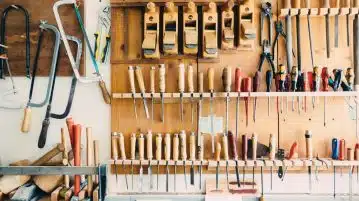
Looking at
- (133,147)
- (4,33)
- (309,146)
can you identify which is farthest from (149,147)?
(4,33)

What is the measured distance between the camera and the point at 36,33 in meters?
2.89

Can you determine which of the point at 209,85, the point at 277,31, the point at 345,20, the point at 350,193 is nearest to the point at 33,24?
the point at 209,85

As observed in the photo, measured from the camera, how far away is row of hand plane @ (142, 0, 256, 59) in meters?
2.63

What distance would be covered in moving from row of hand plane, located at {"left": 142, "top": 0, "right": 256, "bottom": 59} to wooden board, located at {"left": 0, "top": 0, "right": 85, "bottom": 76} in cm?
61

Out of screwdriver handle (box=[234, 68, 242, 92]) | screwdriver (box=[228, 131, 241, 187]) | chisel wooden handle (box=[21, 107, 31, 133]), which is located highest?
screwdriver handle (box=[234, 68, 242, 92])

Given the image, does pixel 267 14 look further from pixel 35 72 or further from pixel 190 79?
pixel 35 72

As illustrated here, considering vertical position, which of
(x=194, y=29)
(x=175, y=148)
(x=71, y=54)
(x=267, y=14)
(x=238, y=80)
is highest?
(x=267, y=14)

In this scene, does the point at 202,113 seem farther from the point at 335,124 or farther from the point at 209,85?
the point at 335,124

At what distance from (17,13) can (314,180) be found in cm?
269

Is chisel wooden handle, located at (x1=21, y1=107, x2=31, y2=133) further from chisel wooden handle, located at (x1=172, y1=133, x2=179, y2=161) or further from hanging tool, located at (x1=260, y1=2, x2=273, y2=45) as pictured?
hanging tool, located at (x1=260, y1=2, x2=273, y2=45)

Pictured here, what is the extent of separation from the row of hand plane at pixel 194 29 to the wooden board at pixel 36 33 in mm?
614

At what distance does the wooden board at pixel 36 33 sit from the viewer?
288 centimetres

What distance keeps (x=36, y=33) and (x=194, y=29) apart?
49.5 inches

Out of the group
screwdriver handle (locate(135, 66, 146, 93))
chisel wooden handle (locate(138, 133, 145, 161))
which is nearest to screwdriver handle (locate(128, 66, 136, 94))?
screwdriver handle (locate(135, 66, 146, 93))
